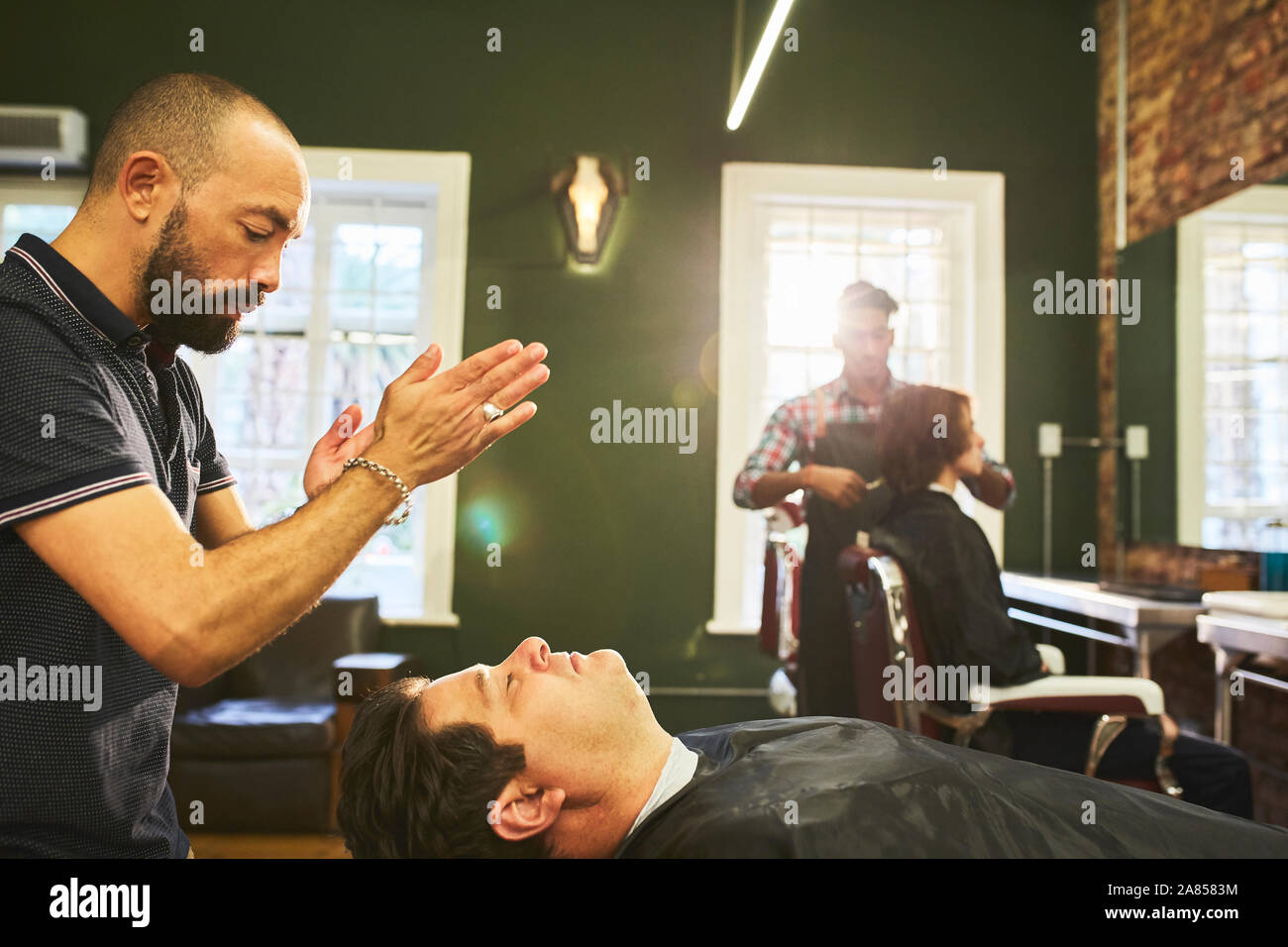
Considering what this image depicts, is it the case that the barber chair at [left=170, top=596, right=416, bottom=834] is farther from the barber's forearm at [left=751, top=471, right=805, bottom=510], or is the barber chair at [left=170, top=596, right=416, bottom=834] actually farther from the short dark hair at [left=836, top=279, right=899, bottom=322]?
the short dark hair at [left=836, top=279, right=899, bottom=322]

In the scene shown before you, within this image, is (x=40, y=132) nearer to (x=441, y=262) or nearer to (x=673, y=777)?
(x=441, y=262)

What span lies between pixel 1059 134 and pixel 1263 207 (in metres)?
1.42

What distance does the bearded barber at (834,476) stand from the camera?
9.64 feet

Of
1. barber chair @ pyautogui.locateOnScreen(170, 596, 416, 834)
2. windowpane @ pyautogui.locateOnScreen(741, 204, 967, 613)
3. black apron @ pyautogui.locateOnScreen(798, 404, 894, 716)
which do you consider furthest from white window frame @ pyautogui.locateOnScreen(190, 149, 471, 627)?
black apron @ pyautogui.locateOnScreen(798, 404, 894, 716)

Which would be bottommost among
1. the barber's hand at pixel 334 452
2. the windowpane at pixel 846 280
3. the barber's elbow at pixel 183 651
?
the barber's elbow at pixel 183 651

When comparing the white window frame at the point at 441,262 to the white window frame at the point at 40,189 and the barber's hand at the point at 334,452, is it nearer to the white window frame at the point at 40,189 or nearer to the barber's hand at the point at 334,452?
the white window frame at the point at 40,189

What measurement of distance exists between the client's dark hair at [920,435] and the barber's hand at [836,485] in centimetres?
51

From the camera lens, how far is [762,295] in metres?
4.40

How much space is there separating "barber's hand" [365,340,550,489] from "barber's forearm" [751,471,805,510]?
214 cm

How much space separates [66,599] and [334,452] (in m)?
0.45

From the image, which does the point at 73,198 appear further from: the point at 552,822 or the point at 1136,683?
the point at 1136,683

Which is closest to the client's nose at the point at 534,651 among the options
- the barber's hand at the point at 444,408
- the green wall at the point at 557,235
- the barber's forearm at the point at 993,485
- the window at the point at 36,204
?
the barber's hand at the point at 444,408

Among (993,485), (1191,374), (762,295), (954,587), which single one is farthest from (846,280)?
(954,587)

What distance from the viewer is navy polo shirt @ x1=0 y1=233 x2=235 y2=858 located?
2.83 feet
